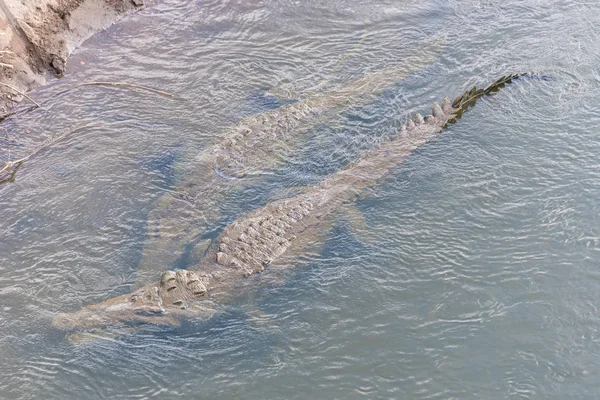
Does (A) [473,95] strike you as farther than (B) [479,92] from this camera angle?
No

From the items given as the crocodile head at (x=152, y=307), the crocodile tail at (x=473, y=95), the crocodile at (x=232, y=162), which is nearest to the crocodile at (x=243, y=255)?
the crocodile head at (x=152, y=307)

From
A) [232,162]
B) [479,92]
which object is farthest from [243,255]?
[479,92]

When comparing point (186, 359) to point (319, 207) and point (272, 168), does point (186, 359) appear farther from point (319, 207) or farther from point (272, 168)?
point (272, 168)

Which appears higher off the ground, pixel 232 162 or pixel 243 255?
pixel 232 162


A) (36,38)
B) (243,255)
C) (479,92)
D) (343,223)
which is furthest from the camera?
(36,38)

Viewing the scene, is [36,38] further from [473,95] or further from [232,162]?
[473,95]

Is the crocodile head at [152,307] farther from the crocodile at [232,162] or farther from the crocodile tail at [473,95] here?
the crocodile tail at [473,95]

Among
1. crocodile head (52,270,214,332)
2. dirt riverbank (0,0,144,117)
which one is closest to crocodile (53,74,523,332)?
crocodile head (52,270,214,332)
